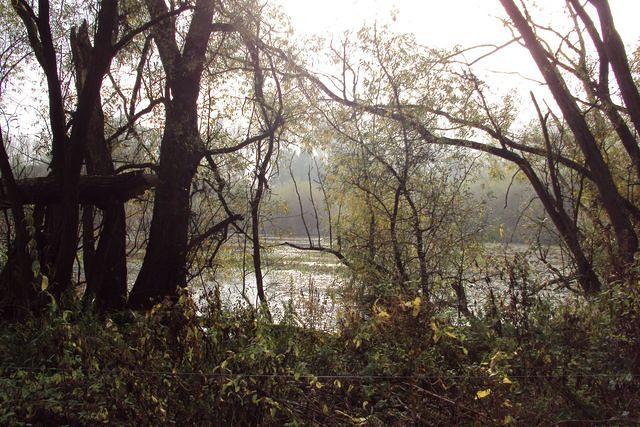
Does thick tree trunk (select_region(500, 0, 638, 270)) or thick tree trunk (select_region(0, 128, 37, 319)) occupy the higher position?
thick tree trunk (select_region(500, 0, 638, 270))

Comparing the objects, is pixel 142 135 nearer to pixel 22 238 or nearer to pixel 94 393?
pixel 22 238

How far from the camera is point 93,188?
5.86 m

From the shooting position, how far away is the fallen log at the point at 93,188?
5.61 metres

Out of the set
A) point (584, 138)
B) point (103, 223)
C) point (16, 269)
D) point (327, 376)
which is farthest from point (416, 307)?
point (584, 138)

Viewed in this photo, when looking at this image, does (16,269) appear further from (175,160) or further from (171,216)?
(175,160)

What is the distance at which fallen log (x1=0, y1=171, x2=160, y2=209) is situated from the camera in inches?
221

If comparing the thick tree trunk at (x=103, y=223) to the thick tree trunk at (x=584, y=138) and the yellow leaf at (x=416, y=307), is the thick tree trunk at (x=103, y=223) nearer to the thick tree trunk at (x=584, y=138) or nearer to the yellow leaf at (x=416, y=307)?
the yellow leaf at (x=416, y=307)

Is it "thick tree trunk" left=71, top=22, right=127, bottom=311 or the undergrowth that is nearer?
the undergrowth

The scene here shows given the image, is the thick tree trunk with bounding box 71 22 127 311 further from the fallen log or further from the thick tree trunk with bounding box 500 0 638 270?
the thick tree trunk with bounding box 500 0 638 270

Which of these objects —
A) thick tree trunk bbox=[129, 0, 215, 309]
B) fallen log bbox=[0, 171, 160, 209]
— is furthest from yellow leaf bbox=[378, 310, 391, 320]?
thick tree trunk bbox=[129, 0, 215, 309]

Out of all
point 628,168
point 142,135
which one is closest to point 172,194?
point 142,135

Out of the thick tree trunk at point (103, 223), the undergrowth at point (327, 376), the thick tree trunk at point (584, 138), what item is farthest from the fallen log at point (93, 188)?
the thick tree trunk at point (584, 138)

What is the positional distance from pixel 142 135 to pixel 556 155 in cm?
655

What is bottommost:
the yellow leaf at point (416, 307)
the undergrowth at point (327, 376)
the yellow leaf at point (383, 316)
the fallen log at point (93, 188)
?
the undergrowth at point (327, 376)
